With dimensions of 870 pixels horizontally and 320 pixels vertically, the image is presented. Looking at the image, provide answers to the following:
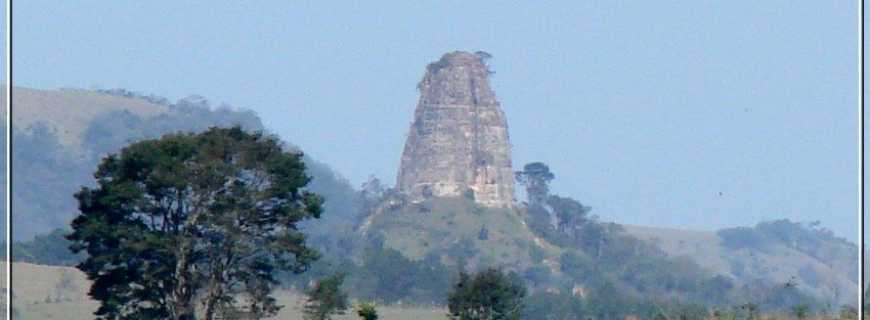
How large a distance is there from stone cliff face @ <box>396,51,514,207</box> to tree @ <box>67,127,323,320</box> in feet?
391

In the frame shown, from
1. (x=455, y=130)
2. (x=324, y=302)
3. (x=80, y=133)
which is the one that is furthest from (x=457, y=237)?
(x=324, y=302)

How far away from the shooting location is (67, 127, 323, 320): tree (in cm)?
4400

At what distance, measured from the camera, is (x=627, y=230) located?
163500 millimetres

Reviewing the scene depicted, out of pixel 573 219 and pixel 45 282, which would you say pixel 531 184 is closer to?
pixel 573 219

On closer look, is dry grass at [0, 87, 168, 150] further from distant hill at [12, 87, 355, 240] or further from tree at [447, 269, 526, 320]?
tree at [447, 269, 526, 320]

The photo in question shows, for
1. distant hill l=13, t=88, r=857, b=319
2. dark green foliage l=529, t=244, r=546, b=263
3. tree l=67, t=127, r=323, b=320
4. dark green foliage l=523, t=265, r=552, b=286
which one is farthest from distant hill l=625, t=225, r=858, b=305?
tree l=67, t=127, r=323, b=320

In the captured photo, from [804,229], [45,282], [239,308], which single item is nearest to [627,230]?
[804,229]

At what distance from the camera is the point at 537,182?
148625 mm

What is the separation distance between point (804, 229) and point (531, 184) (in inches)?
1083

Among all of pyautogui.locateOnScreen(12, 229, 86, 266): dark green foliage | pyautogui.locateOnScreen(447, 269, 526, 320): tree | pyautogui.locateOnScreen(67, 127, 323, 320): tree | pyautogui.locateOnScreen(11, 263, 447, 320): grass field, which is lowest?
pyautogui.locateOnScreen(11, 263, 447, 320): grass field

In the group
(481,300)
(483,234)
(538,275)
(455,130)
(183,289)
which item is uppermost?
(455,130)

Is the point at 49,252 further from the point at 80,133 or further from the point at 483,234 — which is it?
the point at 80,133

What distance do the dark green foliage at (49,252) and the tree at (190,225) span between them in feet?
162

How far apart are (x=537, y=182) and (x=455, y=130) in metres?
27.2
